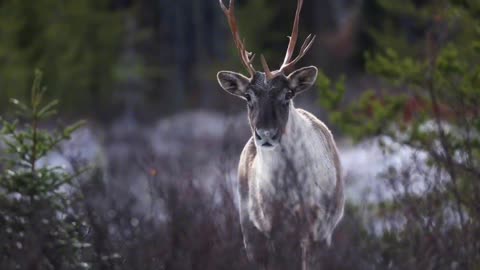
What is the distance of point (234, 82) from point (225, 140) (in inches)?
68.1

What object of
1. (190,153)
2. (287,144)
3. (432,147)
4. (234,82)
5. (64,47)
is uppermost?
(64,47)

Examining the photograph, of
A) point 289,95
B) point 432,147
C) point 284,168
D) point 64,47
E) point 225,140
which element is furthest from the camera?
point 64,47

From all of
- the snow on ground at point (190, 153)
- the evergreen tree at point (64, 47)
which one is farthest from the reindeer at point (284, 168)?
the evergreen tree at point (64, 47)

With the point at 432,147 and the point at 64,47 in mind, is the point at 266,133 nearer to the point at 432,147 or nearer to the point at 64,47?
→ the point at 432,147

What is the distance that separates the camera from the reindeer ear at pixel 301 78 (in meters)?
8.36

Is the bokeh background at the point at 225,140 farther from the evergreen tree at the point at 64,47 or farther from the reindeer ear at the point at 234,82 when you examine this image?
the reindeer ear at the point at 234,82

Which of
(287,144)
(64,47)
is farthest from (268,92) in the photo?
(64,47)

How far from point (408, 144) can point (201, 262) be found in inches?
205

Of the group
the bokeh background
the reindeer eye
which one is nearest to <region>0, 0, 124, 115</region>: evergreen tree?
Result: the bokeh background

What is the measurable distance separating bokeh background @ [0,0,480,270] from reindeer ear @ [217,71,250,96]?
83 centimetres

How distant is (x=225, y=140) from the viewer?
1026cm

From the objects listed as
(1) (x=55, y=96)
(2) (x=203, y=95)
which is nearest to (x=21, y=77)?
(1) (x=55, y=96)

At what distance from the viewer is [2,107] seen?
2888 cm

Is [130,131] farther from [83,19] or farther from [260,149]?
[260,149]
